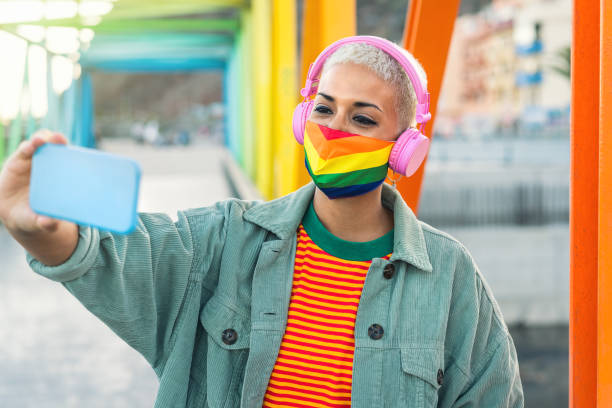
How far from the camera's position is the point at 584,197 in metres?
1.88

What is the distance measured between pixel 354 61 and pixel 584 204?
660 millimetres

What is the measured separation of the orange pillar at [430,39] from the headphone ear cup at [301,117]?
3.00 ft

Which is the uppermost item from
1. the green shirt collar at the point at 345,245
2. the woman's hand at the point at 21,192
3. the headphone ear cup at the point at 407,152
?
the headphone ear cup at the point at 407,152

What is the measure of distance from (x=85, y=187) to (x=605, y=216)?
1107 mm

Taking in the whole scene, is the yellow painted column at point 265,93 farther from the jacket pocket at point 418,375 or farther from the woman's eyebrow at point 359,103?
the jacket pocket at point 418,375

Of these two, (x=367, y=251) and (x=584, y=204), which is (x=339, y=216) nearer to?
(x=367, y=251)

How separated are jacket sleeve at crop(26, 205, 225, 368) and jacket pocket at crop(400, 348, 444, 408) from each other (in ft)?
1.73

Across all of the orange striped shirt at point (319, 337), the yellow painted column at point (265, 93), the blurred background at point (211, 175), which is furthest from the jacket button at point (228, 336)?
the yellow painted column at point (265, 93)

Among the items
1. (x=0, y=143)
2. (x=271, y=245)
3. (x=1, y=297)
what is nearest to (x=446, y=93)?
(x=0, y=143)

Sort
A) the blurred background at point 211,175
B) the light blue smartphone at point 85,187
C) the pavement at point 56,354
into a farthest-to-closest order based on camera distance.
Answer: the blurred background at point 211,175, the pavement at point 56,354, the light blue smartphone at point 85,187

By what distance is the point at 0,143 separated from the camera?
1527cm

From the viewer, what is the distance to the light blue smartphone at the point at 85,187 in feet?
4.40

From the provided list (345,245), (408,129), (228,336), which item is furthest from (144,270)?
(408,129)

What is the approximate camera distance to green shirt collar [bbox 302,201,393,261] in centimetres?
187
